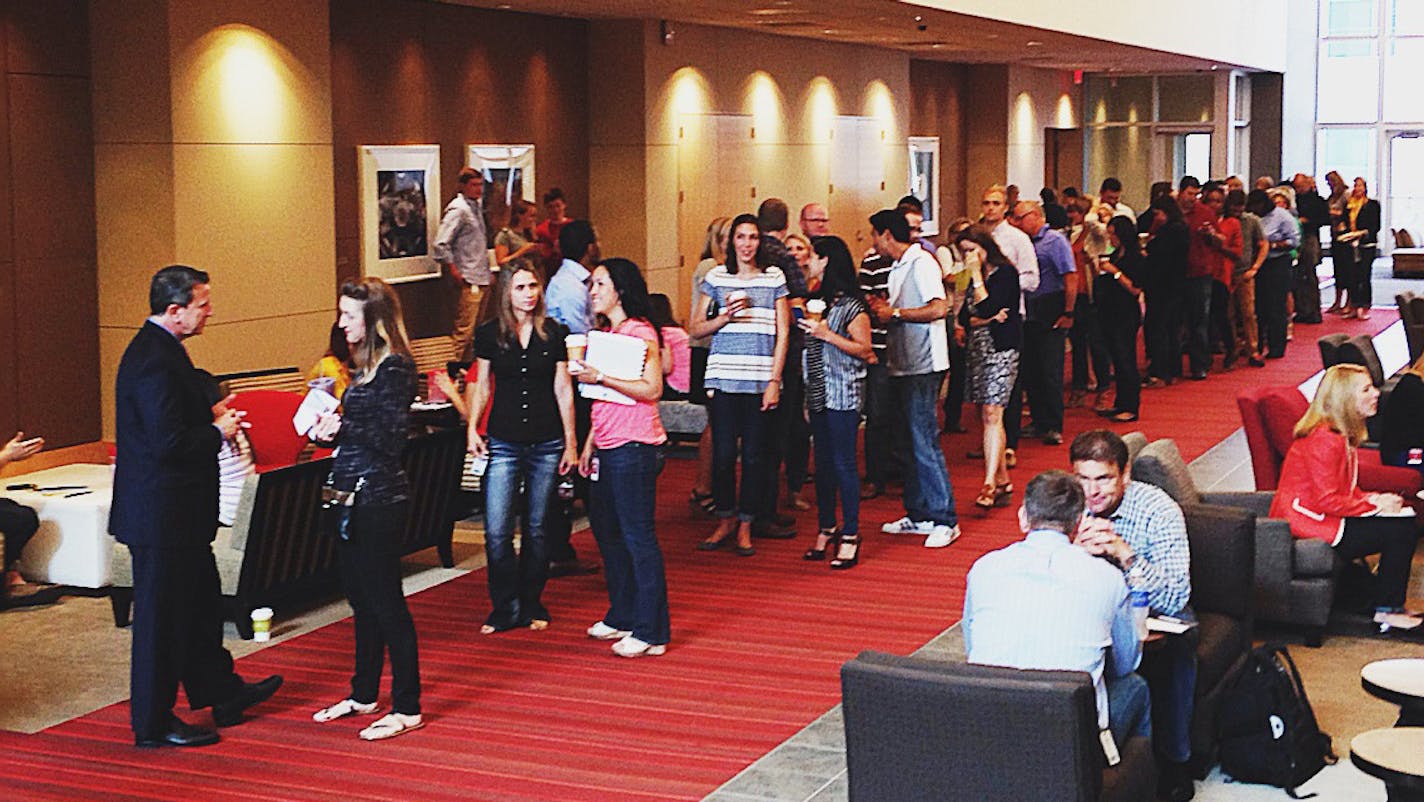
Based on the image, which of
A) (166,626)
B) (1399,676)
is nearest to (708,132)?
(166,626)

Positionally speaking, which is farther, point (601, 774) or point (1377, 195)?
point (1377, 195)

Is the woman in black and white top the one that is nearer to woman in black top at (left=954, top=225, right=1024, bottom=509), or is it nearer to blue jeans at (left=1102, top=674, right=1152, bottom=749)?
woman in black top at (left=954, top=225, right=1024, bottom=509)

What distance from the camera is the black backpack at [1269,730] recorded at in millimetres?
6121

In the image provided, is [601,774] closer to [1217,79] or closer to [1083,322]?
[1083,322]

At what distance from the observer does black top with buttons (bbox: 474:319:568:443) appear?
7.63 meters

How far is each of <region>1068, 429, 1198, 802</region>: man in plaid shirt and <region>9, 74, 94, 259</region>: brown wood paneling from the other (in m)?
7.06

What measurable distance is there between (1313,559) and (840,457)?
91.5 inches

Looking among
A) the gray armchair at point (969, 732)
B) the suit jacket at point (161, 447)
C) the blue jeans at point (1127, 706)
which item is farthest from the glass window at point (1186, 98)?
the gray armchair at point (969, 732)

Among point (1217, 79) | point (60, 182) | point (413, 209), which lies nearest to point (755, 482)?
point (60, 182)

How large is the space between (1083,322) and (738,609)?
7219mm

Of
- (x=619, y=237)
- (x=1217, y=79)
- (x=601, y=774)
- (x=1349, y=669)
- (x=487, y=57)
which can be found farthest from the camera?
(x=1217, y=79)

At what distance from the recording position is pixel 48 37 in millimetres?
10906

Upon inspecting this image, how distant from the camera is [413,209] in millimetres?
14148

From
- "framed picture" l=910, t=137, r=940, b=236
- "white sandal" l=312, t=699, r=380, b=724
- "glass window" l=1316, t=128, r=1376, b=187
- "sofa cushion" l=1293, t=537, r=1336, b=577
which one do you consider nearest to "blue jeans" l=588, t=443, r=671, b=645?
"white sandal" l=312, t=699, r=380, b=724
